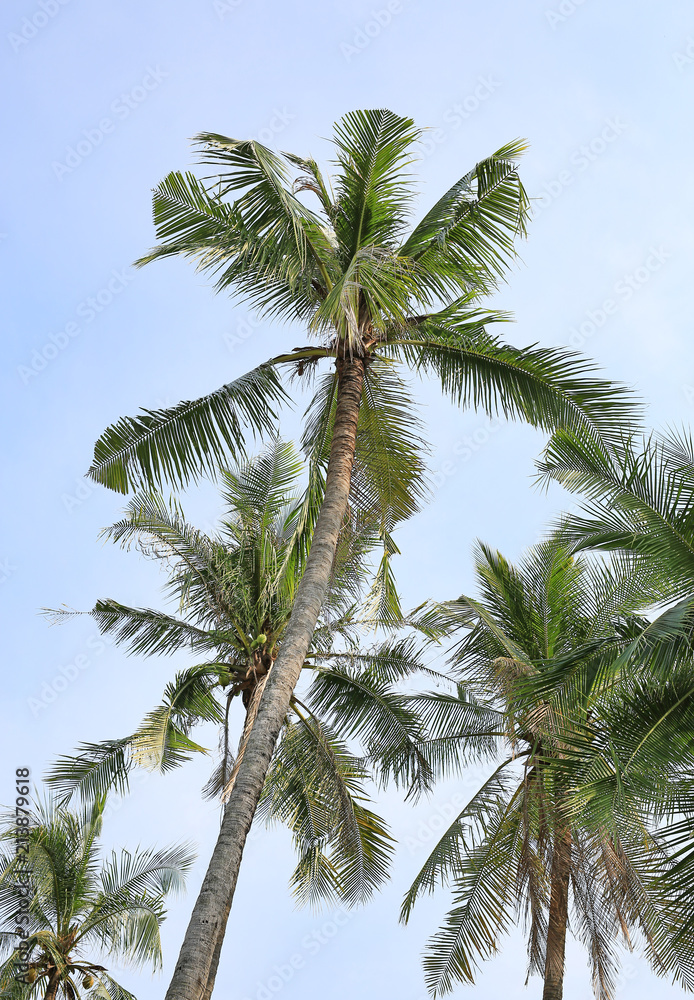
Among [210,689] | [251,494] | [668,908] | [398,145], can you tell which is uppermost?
[398,145]

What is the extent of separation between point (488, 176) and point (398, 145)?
1.12m

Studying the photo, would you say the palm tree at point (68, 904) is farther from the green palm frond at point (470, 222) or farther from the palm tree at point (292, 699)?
the green palm frond at point (470, 222)

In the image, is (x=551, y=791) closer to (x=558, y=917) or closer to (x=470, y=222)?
(x=558, y=917)

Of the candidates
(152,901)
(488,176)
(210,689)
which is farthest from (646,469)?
(152,901)

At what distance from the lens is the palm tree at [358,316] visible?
1007 centimetres

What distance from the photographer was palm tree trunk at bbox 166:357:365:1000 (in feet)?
21.1

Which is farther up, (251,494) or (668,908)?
(251,494)

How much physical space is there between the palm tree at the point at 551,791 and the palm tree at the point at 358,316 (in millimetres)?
1958

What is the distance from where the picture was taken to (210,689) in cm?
1391

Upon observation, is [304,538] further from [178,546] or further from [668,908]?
[668,908]

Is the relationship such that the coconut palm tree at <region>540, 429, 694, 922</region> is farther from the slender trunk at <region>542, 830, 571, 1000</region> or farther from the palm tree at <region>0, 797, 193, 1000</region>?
the palm tree at <region>0, 797, 193, 1000</region>

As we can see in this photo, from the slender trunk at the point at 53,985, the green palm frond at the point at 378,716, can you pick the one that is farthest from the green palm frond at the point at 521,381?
the slender trunk at the point at 53,985

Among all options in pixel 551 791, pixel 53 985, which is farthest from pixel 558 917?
pixel 53 985

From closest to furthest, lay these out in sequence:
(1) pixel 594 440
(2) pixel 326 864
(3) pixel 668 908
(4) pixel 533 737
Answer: (3) pixel 668 908 → (1) pixel 594 440 → (4) pixel 533 737 → (2) pixel 326 864
